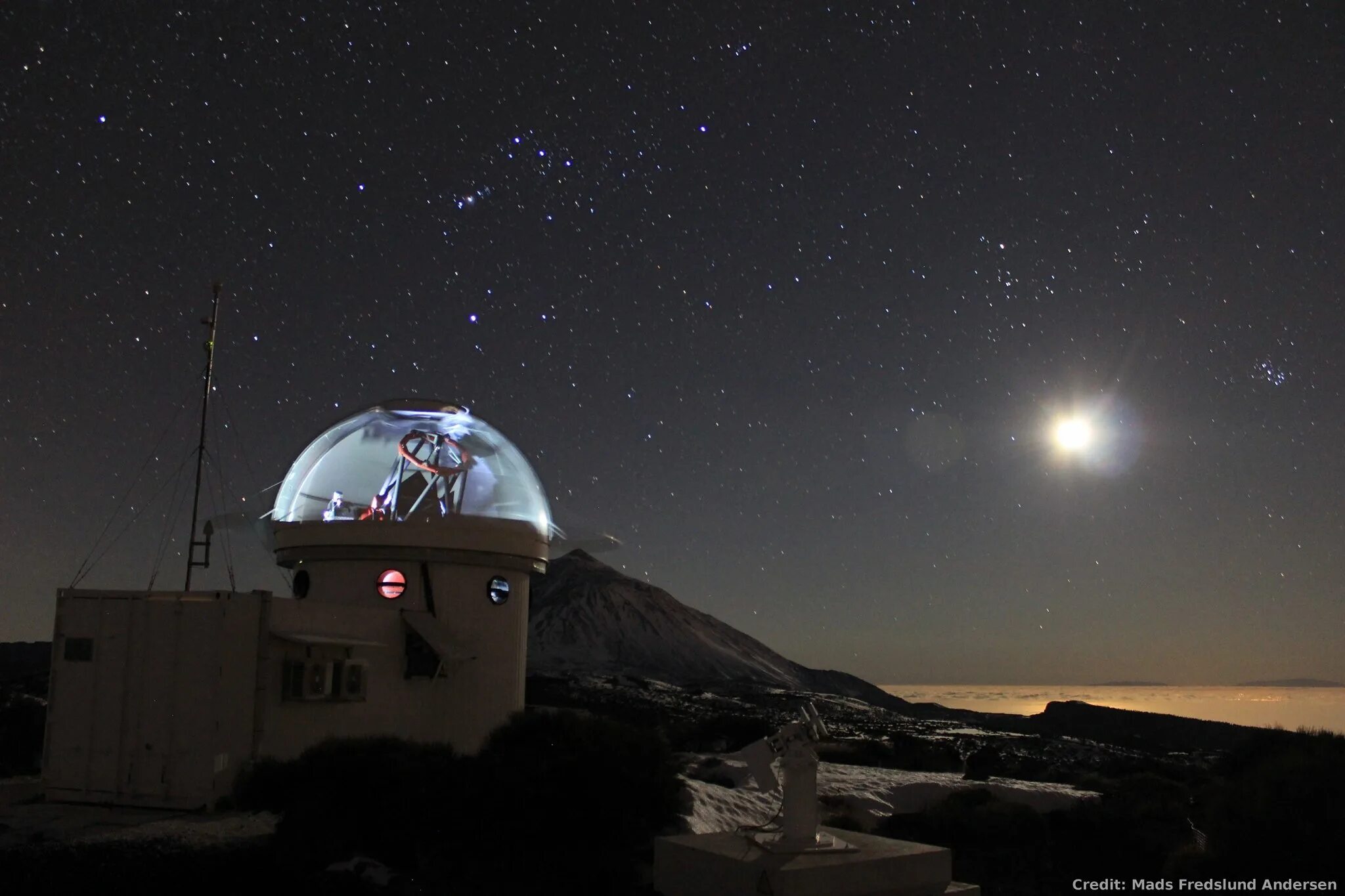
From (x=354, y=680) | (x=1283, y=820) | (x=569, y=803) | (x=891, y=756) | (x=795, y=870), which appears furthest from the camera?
(x=891, y=756)

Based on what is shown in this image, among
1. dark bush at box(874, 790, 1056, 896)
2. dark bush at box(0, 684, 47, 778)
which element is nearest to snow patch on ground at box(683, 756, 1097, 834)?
dark bush at box(874, 790, 1056, 896)

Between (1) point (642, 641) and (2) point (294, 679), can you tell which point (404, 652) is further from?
(1) point (642, 641)

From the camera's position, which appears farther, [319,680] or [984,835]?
[984,835]

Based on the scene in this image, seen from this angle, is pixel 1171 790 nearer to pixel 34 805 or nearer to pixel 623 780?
pixel 623 780

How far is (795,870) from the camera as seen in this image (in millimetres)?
8250

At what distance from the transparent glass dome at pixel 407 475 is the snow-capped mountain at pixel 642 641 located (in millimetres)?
72638

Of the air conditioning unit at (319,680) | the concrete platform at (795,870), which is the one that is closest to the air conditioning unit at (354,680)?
the air conditioning unit at (319,680)

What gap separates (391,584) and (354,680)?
166 centimetres

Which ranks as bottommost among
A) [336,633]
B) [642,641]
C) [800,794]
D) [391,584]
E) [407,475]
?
[642,641]

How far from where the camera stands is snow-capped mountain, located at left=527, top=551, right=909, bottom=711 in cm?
9950

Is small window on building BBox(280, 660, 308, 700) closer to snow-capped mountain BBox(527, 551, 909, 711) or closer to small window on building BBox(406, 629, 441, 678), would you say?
small window on building BBox(406, 629, 441, 678)

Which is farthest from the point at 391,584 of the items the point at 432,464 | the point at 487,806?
the point at 487,806

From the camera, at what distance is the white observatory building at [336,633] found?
1147 cm

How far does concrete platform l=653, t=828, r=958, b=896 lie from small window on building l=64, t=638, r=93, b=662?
6927 millimetres
